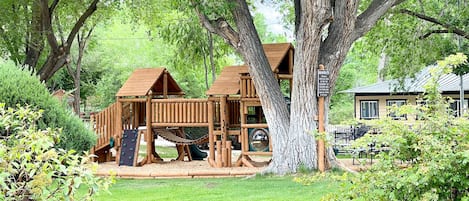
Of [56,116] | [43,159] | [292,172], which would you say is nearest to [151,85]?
[292,172]

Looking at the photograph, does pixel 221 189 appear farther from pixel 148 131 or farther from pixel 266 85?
pixel 148 131

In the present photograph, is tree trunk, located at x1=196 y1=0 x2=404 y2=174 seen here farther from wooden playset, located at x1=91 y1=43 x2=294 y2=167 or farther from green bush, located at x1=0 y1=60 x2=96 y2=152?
green bush, located at x1=0 y1=60 x2=96 y2=152

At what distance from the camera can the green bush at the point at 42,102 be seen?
20.9 ft

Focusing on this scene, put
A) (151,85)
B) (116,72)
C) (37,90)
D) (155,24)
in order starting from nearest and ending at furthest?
(37,90)
(151,85)
(155,24)
(116,72)

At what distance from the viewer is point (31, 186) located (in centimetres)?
333

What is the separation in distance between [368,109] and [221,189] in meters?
18.6

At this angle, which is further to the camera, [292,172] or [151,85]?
[151,85]

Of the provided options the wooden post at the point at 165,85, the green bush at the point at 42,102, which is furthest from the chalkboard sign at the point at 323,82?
the wooden post at the point at 165,85

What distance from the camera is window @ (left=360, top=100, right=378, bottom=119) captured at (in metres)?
26.8

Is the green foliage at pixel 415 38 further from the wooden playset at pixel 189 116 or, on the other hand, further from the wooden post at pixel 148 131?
the wooden post at pixel 148 131

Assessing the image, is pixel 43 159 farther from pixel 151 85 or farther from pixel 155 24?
pixel 155 24

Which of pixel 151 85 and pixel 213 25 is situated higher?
pixel 213 25

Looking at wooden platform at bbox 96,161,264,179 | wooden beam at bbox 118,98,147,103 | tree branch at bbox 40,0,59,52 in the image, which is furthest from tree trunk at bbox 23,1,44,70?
wooden platform at bbox 96,161,264,179

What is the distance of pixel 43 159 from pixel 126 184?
7489mm
